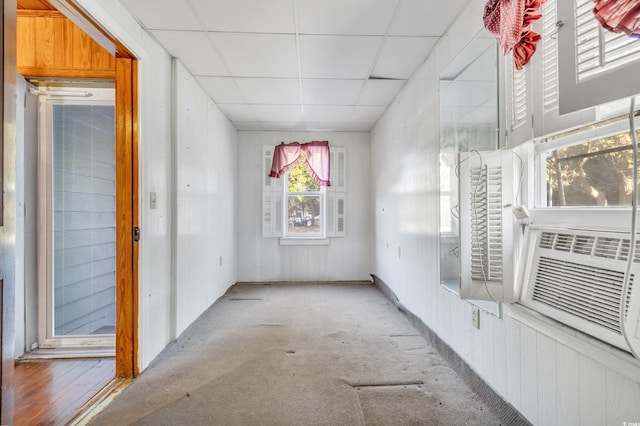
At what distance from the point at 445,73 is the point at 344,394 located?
2352 mm

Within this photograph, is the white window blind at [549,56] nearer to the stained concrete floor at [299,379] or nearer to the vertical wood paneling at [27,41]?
the stained concrete floor at [299,379]

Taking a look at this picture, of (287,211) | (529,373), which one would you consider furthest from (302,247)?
(529,373)

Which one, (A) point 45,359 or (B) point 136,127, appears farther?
(A) point 45,359

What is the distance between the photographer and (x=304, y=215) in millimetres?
5070

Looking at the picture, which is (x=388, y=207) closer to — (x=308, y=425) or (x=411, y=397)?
(x=411, y=397)

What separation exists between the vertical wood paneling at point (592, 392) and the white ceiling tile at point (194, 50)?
290cm

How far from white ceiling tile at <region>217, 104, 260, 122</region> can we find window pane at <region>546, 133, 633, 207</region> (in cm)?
334

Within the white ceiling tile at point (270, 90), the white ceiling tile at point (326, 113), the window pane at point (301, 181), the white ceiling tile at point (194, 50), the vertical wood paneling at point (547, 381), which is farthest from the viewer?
the window pane at point (301, 181)

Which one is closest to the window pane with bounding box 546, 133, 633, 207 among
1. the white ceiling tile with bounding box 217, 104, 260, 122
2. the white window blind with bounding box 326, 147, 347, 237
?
the white ceiling tile with bounding box 217, 104, 260, 122

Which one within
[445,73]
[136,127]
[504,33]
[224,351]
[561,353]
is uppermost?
[445,73]

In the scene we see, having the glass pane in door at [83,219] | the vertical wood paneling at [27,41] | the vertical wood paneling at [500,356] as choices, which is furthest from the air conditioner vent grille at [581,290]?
the vertical wood paneling at [27,41]

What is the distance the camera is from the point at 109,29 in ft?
5.90

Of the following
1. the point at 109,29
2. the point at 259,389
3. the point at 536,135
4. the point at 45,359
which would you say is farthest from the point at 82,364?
the point at 536,135

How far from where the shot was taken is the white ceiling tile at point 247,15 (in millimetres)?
1915
